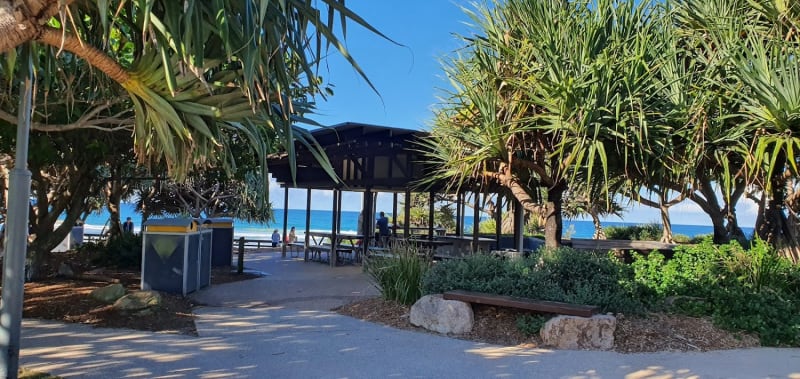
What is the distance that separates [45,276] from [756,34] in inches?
478

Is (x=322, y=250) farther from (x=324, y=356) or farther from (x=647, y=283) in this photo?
(x=324, y=356)

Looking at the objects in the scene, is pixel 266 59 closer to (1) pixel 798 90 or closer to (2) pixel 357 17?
(2) pixel 357 17

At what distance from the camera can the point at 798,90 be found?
7105 mm

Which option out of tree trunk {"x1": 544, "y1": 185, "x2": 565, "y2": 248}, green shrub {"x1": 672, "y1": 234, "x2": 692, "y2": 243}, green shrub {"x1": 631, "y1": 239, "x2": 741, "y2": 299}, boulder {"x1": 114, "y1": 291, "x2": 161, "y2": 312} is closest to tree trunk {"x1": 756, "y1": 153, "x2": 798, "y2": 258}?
green shrub {"x1": 631, "y1": 239, "x2": 741, "y2": 299}

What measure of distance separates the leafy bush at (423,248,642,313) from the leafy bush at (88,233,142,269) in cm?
754

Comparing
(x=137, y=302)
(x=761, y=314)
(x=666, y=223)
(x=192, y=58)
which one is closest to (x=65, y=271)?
(x=137, y=302)

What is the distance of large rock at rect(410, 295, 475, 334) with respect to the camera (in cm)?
669

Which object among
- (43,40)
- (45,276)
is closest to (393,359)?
(43,40)

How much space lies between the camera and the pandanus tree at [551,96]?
730cm

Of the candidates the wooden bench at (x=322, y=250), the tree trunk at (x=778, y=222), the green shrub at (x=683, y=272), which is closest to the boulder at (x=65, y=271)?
the wooden bench at (x=322, y=250)

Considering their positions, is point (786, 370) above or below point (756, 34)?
below

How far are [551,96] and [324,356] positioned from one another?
4369mm

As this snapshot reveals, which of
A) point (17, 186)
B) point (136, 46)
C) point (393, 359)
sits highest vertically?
point (136, 46)

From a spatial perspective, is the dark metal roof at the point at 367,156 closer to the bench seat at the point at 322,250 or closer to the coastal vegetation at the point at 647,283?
the bench seat at the point at 322,250
